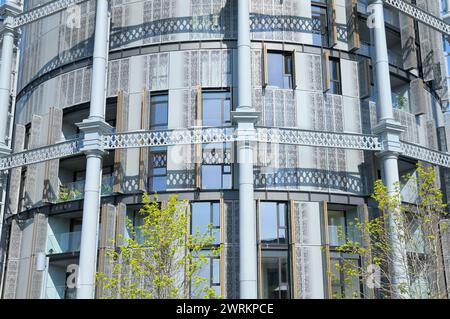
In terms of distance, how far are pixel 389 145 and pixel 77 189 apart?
1465 cm

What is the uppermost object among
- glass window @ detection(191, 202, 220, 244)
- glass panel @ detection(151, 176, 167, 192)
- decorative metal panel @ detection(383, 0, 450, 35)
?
decorative metal panel @ detection(383, 0, 450, 35)

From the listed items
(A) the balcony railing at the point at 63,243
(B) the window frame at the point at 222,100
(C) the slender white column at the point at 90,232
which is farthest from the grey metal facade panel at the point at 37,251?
(B) the window frame at the point at 222,100

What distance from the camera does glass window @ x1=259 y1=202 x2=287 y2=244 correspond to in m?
24.4

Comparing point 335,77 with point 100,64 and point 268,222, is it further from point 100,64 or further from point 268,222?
point 100,64

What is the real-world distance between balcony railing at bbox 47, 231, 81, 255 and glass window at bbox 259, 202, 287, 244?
863 centimetres

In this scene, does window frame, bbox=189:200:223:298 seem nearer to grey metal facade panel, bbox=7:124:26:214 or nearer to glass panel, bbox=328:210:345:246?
glass panel, bbox=328:210:345:246

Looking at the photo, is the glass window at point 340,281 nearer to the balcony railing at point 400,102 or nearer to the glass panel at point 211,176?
the glass panel at point 211,176

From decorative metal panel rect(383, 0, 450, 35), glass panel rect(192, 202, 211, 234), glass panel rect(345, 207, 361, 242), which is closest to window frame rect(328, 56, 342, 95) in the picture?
decorative metal panel rect(383, 0, 450, 35)

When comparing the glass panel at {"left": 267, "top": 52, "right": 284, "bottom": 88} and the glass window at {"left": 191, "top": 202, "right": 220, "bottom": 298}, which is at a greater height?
the glass panel at {"left": 267, "top": 52, "right": 284, "bottom": 88}

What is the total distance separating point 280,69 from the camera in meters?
26.9

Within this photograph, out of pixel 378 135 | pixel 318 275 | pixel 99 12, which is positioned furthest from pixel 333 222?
pixel 99 12

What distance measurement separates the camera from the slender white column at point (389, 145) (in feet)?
66.7

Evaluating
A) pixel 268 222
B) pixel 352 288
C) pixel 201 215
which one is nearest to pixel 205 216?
pixel 201 215

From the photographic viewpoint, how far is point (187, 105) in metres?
26.1
